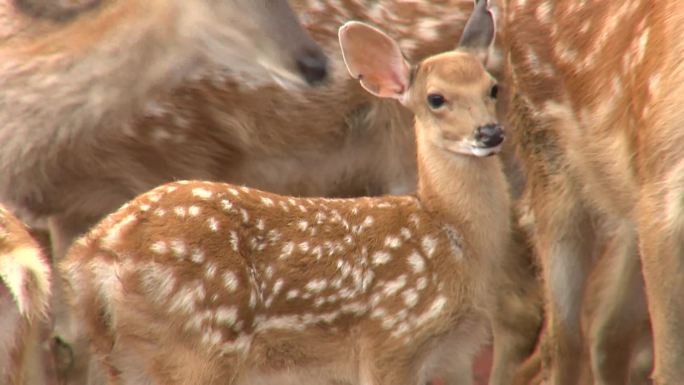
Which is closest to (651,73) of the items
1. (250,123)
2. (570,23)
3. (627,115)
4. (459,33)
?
(627,115)

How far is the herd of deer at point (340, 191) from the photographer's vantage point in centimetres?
429

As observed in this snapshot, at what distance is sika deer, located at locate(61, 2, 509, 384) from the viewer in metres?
4.25

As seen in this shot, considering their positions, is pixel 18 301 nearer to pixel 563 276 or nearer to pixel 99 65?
pixel 99 65

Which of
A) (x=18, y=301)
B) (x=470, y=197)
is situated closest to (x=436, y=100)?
(x=470, y=197)

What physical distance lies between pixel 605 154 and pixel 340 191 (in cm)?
106

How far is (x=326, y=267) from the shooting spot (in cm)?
447

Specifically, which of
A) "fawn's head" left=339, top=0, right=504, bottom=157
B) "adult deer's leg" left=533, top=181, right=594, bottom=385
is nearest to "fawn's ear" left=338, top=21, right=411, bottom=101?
"fawn's head" left=339, top=0, right=504, bottom=157

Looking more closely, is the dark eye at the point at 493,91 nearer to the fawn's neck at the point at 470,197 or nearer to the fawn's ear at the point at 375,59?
the fawn's neck at the point at 470,197

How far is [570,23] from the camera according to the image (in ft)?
17.3

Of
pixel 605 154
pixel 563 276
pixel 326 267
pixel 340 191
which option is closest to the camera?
pixel 326 267

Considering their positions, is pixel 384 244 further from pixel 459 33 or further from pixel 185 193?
pixel 459 33

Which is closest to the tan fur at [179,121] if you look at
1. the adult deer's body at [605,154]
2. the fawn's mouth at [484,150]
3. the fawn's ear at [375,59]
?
the adult deer's body at [605,154]

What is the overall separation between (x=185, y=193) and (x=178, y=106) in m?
1.26

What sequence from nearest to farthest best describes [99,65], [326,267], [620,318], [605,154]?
[326,267] → [605,154] → [99,65] → [620,318]
